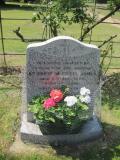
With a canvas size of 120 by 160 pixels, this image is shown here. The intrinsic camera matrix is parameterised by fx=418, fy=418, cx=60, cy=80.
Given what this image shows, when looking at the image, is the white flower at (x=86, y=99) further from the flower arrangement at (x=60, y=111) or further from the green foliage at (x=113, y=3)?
the green foliage at (x=113, y=3)

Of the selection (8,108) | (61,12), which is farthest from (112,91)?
(8,108)

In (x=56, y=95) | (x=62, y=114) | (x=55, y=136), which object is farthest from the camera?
(x=55, y=136)

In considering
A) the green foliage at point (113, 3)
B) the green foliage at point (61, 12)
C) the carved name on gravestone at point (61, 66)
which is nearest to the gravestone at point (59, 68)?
the carved name on gravestone at point (61, 66)

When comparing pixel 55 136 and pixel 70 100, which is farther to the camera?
pixel 55 136

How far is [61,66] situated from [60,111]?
694mm

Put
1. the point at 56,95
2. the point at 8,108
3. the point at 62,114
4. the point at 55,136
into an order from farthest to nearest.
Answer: the point at 8,108, the point at 55,136, the point at 56,95, the point at 62,114

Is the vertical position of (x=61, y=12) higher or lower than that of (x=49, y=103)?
higher

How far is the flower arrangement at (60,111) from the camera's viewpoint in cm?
523

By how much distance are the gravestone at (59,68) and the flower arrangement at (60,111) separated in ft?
0.62

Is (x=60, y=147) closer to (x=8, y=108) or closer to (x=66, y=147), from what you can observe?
(x=66, y=147)

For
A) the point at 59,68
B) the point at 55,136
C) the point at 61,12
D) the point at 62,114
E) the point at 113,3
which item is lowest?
the point at 55,136

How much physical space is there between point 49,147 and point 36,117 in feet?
1.59

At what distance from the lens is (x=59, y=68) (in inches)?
221

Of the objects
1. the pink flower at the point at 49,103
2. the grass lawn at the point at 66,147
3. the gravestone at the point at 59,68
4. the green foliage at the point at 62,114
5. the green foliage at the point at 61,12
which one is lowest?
the grass lawn at the point at 66,147
